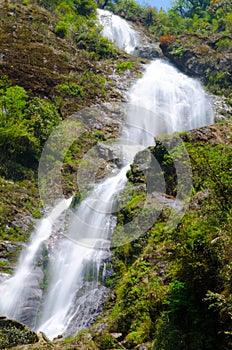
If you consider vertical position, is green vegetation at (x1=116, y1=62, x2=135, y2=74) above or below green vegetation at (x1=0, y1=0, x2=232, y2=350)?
above

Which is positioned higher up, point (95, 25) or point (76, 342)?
point (95, 25)

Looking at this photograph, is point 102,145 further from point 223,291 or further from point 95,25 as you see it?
point 95,25

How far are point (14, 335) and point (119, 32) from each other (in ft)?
117

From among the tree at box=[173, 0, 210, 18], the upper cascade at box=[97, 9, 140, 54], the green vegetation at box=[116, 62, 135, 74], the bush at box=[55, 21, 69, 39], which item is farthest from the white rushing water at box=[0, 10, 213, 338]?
the tree at box=[173, 0, 210, 18]

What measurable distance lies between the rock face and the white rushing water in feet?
5.78

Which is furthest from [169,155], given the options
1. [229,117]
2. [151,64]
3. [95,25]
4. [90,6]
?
[90,6]

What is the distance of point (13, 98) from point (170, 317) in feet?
54.1

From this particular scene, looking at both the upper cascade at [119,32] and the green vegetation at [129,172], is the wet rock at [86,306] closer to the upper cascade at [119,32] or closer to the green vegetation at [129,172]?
the green vegetation at [129,172]

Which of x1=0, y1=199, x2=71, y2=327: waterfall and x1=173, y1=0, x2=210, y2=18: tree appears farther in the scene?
Result: x1=173, y1=0, x2=210, y2=18: tree

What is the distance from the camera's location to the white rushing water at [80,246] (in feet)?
36.4

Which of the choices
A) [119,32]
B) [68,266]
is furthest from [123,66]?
[68,266]

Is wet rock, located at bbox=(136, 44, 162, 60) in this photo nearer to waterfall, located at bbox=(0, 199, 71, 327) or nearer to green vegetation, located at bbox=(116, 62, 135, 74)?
green vegetation, located at bbox=(116, 62, 135, 74)

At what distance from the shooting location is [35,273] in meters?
13.0

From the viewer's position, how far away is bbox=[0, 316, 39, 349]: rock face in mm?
A: 8055
